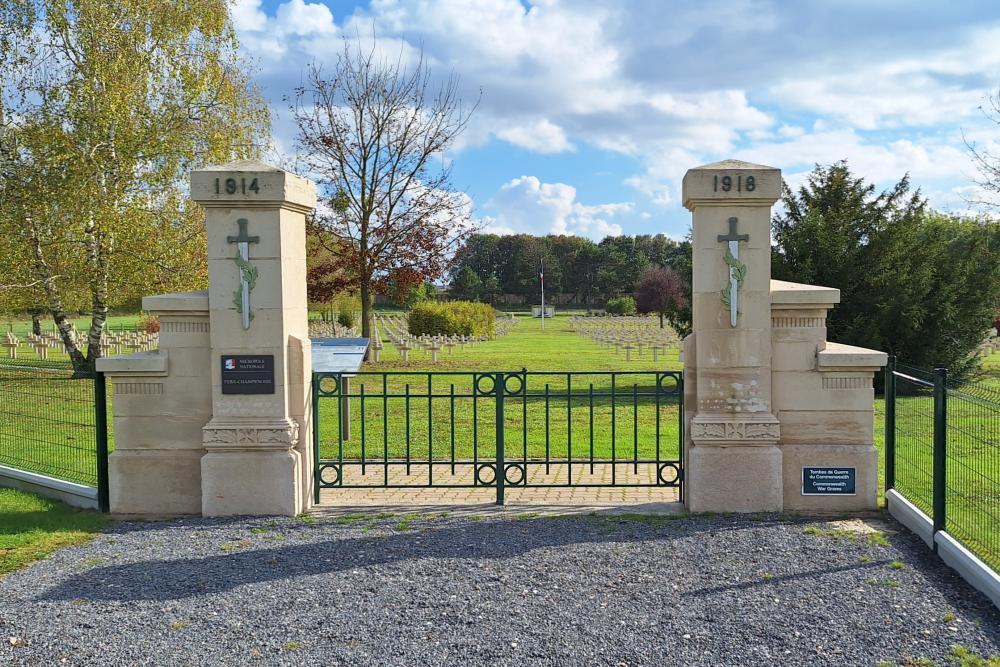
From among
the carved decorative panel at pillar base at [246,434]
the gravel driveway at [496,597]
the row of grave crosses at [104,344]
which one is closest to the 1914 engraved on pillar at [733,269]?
the gravel driveway at [496,597]

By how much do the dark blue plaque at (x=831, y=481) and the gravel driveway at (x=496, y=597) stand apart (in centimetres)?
41

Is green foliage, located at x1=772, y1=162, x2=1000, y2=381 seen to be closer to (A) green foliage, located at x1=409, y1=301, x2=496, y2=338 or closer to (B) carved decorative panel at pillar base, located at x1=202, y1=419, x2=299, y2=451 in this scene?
(B) carved decorative panel at pillar base, located at x1=202, y1=419, x2=299, y2=451

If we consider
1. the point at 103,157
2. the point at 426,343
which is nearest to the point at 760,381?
the point at 103,157

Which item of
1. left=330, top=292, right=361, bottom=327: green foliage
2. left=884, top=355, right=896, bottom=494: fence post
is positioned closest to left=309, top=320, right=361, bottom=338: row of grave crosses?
left=330, top=292, right=361, bottom=327: green foliage

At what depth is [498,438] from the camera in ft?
23.1

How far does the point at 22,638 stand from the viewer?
4.33 m

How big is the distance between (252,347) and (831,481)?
192 inches

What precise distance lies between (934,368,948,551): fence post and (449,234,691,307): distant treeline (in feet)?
269

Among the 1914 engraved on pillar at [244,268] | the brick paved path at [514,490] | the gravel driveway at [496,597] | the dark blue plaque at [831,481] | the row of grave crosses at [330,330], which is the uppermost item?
the 1914 engraved on pillar at [244,268]

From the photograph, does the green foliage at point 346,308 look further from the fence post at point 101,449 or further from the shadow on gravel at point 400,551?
the shadow on gravel at point 400,551

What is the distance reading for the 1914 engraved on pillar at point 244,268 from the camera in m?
6.61

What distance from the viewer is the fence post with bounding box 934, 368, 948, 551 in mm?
5520

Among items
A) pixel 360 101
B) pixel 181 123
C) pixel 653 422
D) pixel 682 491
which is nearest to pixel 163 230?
pixel 181 123

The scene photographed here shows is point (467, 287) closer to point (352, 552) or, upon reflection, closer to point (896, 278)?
point (896, 278)
